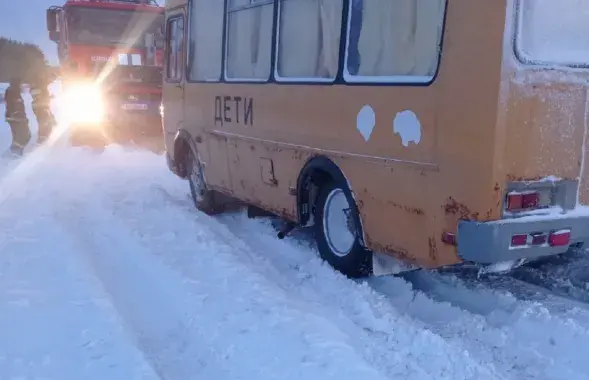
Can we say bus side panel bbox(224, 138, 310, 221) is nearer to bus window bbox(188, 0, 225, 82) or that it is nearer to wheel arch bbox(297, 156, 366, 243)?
wheel arch bbox(297, 156, 366, 243)

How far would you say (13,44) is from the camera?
44188 millimetres

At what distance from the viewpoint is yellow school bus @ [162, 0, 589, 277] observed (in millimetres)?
3725

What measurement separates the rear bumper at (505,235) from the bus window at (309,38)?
1835 mm

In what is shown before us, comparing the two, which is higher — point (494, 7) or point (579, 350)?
point (494, 7)

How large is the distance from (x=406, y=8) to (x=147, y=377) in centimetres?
285


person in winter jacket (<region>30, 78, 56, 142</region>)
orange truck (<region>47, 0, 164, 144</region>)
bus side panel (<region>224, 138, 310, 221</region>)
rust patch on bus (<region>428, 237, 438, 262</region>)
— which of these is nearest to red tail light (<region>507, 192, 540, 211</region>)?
rust patch on bus (<region>428, 237, 438, 262</region>)

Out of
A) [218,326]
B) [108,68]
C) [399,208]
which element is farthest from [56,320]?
[108,68]

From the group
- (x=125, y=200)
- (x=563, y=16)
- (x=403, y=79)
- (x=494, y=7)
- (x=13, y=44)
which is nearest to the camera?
(x=494, y=7)

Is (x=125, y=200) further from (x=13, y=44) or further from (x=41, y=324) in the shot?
(x=13, y=44)

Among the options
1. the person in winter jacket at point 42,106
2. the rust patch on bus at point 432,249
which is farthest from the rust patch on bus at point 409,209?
the person in winter jacket at point 42,106

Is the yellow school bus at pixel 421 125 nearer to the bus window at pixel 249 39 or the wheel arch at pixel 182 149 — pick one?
the bus window at pixel 249 39

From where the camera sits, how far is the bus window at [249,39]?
6055 millimetres

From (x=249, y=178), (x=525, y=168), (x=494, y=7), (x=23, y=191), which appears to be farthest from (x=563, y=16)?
(x=23, y=191)

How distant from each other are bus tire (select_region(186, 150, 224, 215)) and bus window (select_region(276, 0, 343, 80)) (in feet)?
8.29
